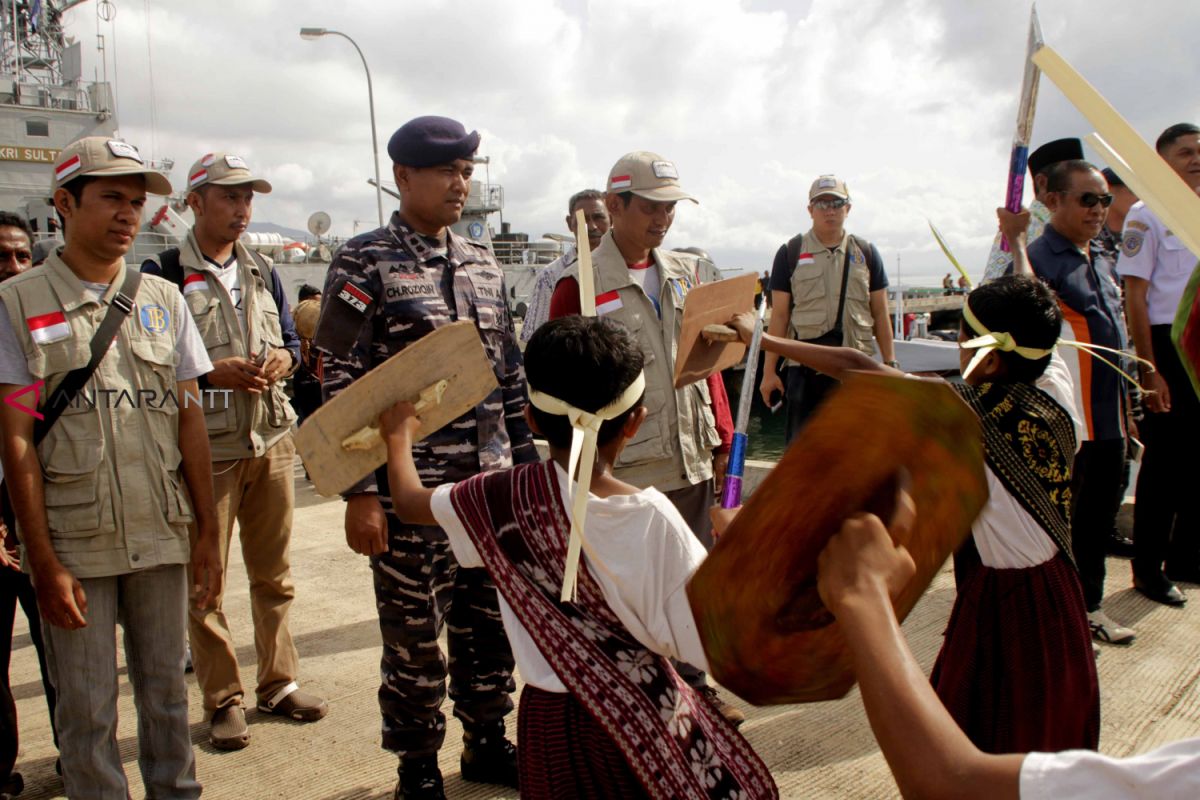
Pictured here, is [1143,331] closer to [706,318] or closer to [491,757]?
[706,318]

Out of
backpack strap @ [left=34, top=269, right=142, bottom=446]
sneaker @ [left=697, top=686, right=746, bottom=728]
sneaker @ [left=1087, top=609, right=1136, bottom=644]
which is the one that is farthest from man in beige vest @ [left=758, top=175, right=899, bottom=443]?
backpack strap @ [left=34, top=269, right=142, bottom=446]

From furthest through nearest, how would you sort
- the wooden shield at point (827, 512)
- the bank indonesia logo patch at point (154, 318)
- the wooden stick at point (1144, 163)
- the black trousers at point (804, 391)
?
1. the black trousers at point (804, 391)
2. the bank indonesia logo patch at point (154, 318)
3. the wooden shield at point (827, 512)
4. the wooden stick at point (1144, 163)

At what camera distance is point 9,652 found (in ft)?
10.3

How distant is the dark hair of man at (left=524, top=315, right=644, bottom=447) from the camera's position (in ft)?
5.88

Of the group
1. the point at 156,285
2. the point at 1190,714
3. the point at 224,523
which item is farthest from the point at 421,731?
the point at 1190,714

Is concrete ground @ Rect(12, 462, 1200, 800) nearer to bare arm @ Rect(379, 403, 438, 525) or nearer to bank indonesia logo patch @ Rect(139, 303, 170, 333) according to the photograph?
bare arm @ Rect(379, 403, 438, 525)

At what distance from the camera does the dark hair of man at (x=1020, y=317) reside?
254 cm


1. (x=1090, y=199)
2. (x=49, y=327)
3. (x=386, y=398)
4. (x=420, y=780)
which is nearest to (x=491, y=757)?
(x=420, y=780)

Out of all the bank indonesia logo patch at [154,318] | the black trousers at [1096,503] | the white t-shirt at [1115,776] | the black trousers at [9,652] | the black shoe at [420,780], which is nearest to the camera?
the white t-shirt at [1115,776]

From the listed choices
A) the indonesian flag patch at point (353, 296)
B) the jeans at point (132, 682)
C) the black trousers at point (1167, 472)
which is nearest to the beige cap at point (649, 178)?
the indonesian flag patch at point (353, 296)

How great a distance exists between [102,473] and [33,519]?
0.68 feet

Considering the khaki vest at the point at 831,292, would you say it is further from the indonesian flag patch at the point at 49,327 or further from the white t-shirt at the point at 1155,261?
the indonesian flag patch at the point at 49,327

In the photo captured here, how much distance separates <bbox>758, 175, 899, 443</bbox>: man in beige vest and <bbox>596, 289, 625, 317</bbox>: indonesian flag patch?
7.32 ft

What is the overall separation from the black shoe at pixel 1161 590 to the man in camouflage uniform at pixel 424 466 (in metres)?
3.51
